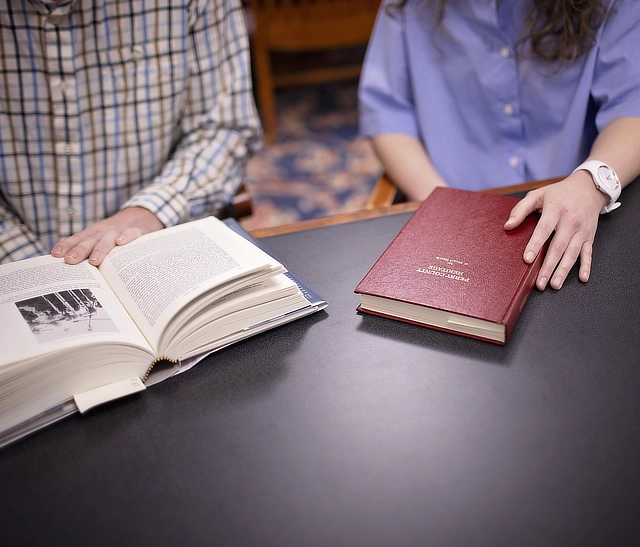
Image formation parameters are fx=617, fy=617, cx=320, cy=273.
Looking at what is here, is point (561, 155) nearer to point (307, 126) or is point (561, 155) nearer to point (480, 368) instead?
point (480, 368)

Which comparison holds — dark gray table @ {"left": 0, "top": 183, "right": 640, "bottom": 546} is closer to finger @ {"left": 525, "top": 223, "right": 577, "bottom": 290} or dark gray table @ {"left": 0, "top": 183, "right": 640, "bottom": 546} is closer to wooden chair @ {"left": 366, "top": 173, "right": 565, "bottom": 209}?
finger @ {"left": 525, "top": 223, "right": 577, "bottom": 290}

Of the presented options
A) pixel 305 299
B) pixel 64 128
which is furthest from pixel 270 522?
pixel 64 128

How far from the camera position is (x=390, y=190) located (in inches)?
49.4

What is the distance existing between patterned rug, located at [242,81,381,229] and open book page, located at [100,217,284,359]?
1.50 metres

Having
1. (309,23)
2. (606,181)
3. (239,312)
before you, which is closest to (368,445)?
(239,312)

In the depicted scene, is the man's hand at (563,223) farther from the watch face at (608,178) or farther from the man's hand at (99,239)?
the man's hand at (99,239)

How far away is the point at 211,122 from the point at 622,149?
76 centimetres

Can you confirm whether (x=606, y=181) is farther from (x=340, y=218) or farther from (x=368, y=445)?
(x=368, y=445)

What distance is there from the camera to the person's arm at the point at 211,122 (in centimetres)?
118

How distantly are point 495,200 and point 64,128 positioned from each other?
2.57 ft

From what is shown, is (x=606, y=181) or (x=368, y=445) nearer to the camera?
(x=368, y=445)

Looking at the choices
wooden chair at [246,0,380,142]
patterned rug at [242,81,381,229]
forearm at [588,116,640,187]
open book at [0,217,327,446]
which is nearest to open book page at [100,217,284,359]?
open book at [0,217,327,446]

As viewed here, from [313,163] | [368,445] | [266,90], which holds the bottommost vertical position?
[313,163]

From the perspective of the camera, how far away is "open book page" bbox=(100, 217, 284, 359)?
2.41 ft
